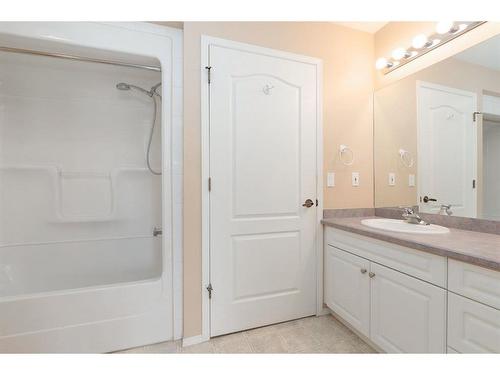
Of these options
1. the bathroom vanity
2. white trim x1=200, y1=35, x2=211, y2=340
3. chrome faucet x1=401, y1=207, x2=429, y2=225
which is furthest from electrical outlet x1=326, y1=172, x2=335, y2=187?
white trim x1=200, y1=35, x2=211, y2=340

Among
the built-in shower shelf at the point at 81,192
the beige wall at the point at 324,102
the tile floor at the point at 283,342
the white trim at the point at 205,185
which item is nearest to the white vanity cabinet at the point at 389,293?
the tile floor at the point at 283,342

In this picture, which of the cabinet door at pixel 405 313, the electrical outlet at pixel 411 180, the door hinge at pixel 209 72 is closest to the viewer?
the cabinet door at pixel 405 313

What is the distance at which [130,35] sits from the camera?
146 centimetres

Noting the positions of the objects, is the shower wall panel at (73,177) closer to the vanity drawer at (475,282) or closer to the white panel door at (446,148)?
the vanity drawer at (475,282)

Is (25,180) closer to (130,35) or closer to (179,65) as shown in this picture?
(130,35)

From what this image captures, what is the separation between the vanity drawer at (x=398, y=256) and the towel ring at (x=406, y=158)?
801 millimetres

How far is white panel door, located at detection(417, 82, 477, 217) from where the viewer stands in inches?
56.8

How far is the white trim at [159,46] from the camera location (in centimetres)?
137

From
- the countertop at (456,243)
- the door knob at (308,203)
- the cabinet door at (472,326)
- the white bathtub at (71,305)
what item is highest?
the door knob at (308,203)

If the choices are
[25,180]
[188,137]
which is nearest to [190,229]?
[188,137]

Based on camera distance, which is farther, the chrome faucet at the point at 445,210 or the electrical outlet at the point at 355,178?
the electrical outlet at the point at 355,178

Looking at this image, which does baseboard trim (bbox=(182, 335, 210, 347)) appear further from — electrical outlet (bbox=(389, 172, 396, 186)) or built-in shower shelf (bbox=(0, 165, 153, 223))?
electrical outlet (bbox=(389, 172, 396, 186))

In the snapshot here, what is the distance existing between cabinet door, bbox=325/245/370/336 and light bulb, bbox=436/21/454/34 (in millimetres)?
1632

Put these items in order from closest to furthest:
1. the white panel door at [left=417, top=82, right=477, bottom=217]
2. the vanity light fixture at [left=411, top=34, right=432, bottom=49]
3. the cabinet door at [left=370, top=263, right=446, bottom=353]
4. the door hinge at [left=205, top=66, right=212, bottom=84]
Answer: the cabinet door at [left=370, top=263, right=446, bottom=353]
the white panel door at [left=417, top=82, right=477, bottom=217]
the door hinge at [left=205, top=66, right=212, bottom=84]
the vanity light fixture at [left=411, top=34, right=432, bottom=49]
